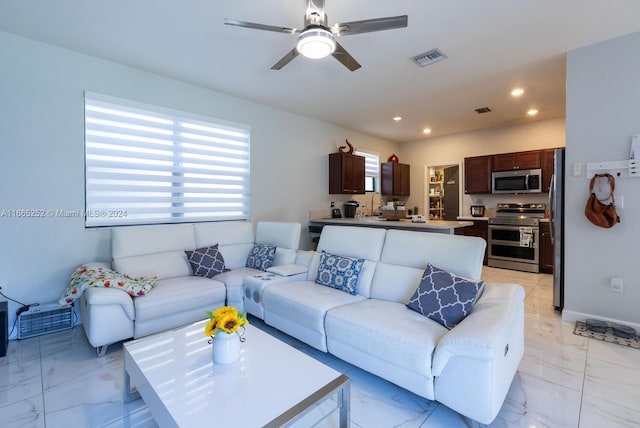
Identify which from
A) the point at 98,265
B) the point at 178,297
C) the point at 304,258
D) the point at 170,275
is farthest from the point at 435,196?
the point at 98,265

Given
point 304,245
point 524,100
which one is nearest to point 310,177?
point 304,245

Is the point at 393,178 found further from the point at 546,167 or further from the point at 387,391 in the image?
the point at 387,391

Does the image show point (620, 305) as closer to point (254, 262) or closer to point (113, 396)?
point (254, 262)

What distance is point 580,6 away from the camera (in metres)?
2.26

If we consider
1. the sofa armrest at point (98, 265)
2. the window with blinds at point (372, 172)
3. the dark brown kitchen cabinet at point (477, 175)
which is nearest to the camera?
the sofa armrest at point (98, 265)

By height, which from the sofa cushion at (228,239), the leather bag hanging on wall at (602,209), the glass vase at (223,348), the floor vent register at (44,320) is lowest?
the floor vent register at (44,320)

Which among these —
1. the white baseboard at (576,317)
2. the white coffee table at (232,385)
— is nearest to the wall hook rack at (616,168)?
the white baseboard at (576,317)

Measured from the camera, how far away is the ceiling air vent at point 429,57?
2914 millimetres

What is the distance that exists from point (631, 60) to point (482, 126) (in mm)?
3119

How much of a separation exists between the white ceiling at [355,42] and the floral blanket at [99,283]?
84.2 inches

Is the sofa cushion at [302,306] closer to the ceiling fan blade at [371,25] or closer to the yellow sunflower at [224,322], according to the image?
the yellow sunflower at [224,322]

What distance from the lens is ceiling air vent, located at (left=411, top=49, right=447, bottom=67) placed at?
2.91 m

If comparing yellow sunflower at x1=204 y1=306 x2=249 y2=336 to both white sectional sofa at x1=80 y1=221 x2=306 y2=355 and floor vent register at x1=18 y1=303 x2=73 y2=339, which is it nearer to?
white sectional sofa at x1=80 y1=221 x2=306 y2=355

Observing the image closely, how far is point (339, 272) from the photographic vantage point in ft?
8.75
